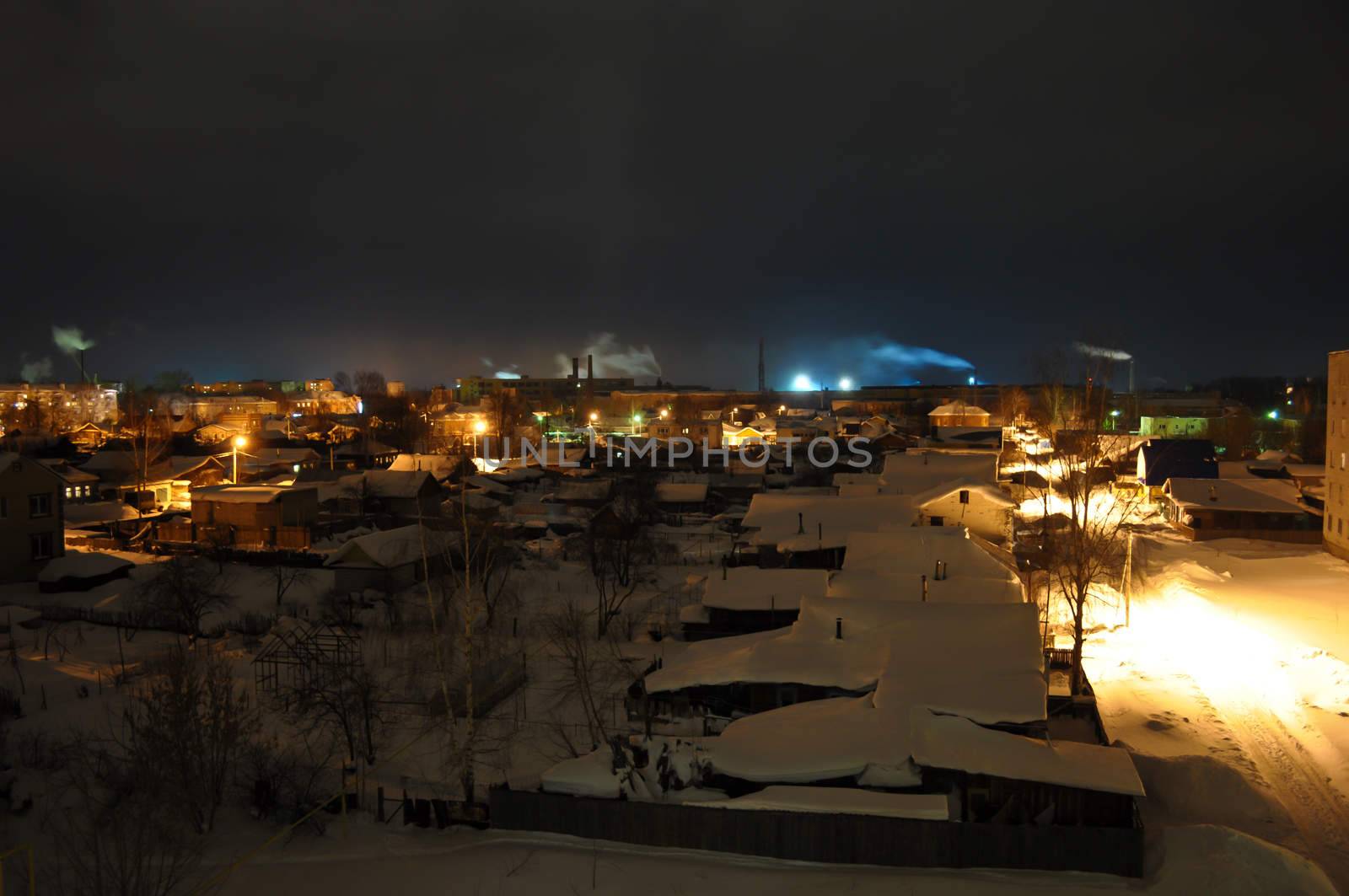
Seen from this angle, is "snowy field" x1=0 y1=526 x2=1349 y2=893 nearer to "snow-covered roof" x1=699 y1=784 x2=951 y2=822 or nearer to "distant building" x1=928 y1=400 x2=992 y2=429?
"snow-covered roof" x1=699 y1=784 x2=951 y2=822

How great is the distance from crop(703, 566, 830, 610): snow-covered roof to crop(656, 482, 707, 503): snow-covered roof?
18.7 metres

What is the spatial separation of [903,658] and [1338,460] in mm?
21652

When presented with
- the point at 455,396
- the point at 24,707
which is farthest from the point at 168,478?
the point at 455,396

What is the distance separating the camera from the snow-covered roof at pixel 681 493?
3531 centimetres

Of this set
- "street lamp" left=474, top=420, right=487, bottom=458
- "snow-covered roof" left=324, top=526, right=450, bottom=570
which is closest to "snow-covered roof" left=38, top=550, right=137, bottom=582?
"snow-covered roof" left=324, top=526, right=450, bottom=570

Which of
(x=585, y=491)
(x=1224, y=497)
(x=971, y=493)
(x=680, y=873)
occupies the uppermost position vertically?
(x=971, y=493)

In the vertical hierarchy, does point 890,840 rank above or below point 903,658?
below

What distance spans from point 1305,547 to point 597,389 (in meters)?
102

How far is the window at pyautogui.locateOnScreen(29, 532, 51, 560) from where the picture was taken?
67.8 feet

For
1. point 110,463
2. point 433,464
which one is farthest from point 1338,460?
point 110,463

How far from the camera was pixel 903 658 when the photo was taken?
34.4 feet

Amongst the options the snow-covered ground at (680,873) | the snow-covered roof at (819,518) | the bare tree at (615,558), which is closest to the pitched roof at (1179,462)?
the snow-covered roof at (819,518)

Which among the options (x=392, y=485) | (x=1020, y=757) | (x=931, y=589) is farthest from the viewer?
(x=392, y=485)

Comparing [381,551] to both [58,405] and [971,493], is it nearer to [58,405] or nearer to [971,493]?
[971,493]
